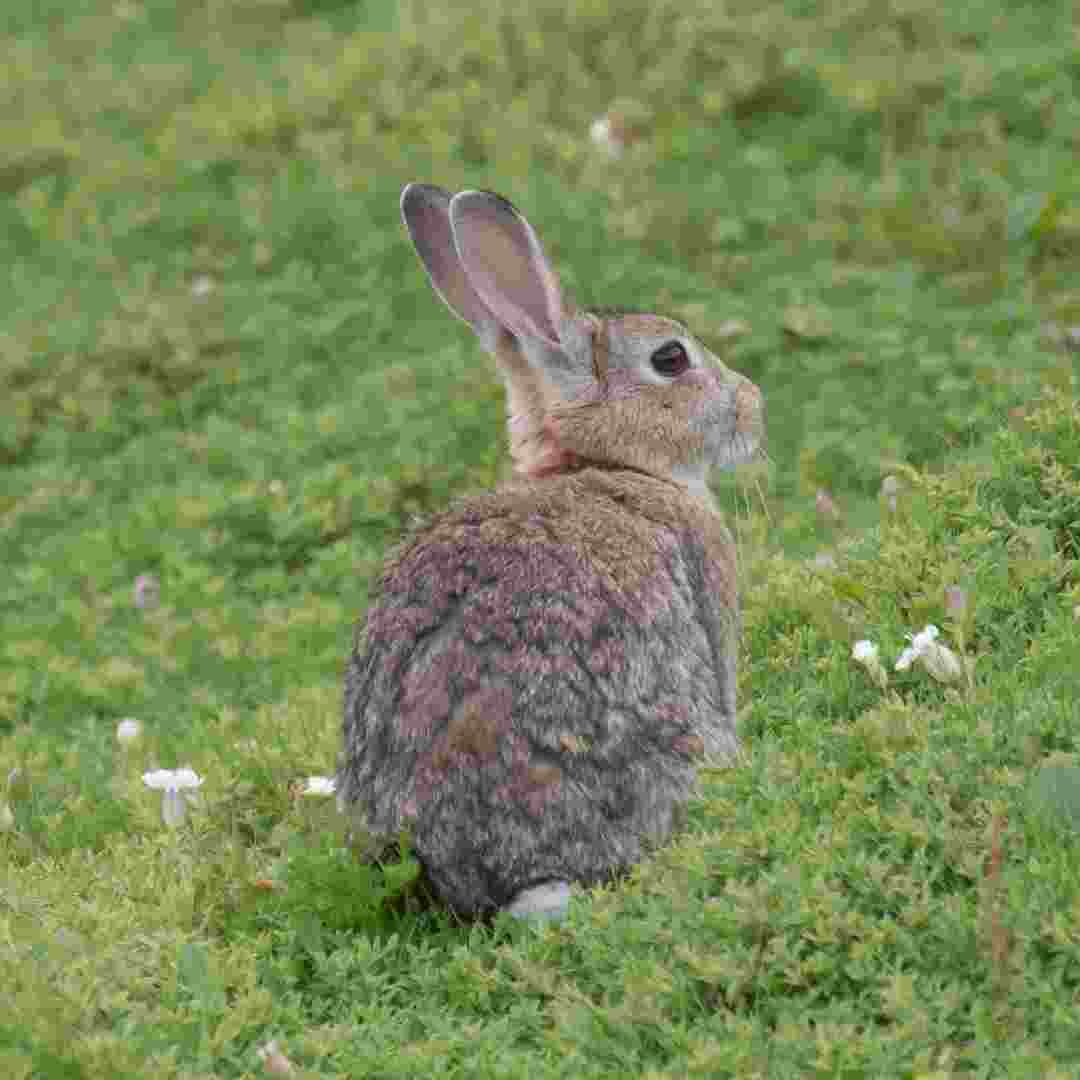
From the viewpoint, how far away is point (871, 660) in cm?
675

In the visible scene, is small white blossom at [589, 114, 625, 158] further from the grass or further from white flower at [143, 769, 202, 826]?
white flower at [143, 769, 202, 826]

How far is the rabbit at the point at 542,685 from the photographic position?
20.4 feet

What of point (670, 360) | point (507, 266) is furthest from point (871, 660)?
point (507, 266)

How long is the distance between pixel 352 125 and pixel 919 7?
413 cm

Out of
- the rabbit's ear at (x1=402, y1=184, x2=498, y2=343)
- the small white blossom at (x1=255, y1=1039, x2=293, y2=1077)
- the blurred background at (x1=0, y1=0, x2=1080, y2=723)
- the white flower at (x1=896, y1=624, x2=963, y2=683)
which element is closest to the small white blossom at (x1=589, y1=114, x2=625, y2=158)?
the blurred background at (x1=0, y1=0, x2=1080, y2=723)

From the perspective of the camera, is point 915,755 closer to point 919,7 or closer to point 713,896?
point 713,896

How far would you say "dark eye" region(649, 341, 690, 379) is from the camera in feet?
25.9

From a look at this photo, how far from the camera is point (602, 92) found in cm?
1430

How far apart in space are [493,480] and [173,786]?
4.00 metres

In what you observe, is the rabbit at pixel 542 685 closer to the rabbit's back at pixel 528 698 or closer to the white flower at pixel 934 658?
the rabbit's back at pixel 528 698

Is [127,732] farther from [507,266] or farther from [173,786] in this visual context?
[507,266]

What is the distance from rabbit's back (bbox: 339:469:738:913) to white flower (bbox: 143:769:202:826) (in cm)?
62

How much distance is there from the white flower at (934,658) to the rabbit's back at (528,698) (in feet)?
2.16

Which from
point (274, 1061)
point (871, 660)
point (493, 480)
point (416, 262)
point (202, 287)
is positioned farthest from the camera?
point (202, 287)
